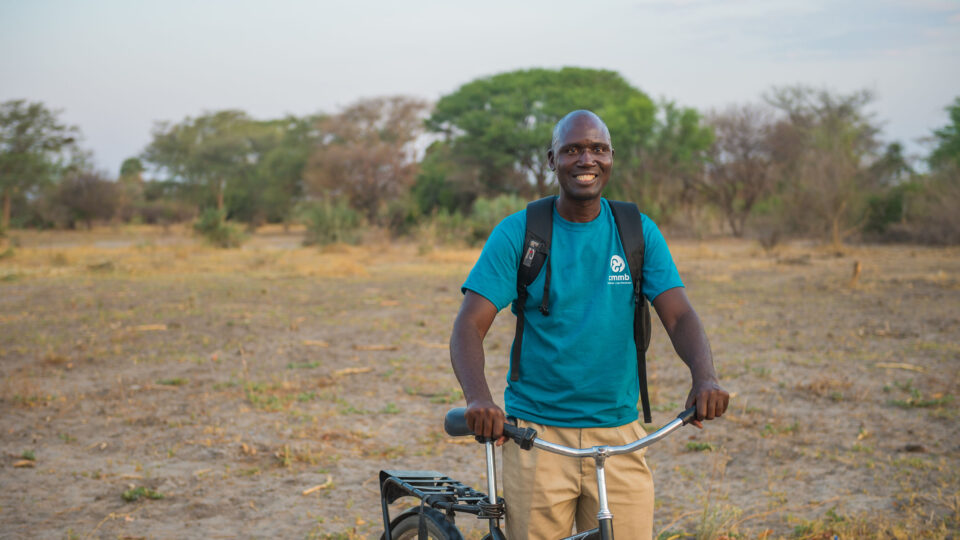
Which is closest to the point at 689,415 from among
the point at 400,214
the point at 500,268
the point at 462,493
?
the point at 500,268

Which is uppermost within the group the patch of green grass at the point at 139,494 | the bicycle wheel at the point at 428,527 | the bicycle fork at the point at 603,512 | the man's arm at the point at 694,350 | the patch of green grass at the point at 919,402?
the man's arm at the point at 694,350

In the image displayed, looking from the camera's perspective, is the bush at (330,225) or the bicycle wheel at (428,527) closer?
the bicycle wheel at (428,527)

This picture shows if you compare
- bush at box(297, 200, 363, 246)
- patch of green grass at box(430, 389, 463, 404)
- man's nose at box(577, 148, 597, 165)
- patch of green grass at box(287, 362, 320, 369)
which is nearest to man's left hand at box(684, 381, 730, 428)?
man's nose at box(577, 148, 597, 165)

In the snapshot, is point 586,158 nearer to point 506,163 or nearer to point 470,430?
point 470,430

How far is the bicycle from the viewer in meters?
1.96

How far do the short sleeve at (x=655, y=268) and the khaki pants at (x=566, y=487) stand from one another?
0.44m

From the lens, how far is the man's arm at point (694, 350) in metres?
2.06

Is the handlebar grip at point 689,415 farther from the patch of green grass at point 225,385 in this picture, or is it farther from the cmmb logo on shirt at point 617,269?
the patch of green grass at point 225,385

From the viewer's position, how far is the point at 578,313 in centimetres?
231

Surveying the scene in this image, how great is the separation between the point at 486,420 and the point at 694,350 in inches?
25.4

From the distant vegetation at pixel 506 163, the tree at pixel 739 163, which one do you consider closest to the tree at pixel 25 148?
the distant vegetation at pixel 506 163

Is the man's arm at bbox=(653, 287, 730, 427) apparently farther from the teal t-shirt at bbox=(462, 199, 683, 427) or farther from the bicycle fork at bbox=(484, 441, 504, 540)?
the bicycle fork at bbox=(484, 441, 504, 540)

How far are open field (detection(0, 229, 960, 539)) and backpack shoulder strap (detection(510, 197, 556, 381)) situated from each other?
2273mm

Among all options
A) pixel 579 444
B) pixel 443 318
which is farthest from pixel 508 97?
pixel 579 444
